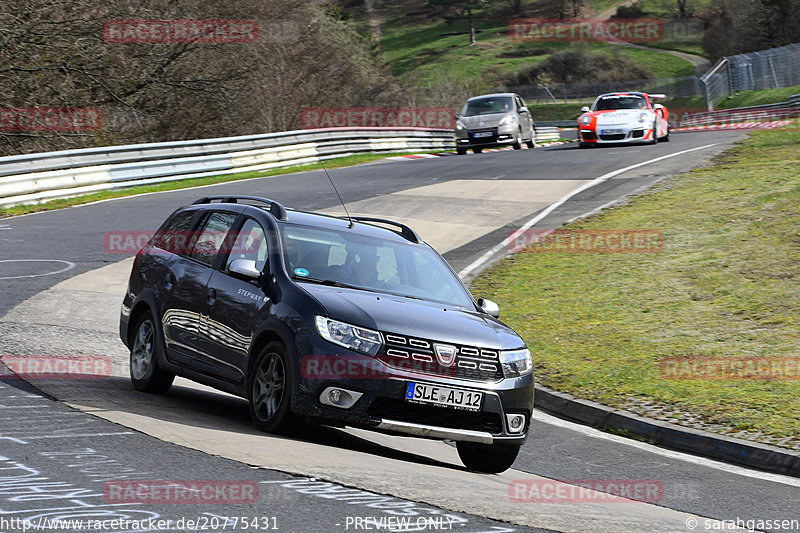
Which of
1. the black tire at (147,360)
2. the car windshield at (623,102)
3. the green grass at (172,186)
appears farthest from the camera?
the car windshield at (623,102)

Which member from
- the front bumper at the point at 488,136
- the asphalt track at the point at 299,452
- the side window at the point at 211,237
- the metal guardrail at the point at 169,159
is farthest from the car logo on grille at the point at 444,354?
the front bumper at the point at 488,136

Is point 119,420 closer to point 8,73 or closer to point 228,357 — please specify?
point 228,357

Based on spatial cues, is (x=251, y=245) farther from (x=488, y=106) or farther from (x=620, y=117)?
(x=488, y=106)

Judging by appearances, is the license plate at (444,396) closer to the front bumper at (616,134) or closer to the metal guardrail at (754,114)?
the front bumper at (616,134)

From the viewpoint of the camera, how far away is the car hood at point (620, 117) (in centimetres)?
3175

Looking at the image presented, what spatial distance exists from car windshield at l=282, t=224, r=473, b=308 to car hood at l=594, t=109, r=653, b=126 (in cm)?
2407

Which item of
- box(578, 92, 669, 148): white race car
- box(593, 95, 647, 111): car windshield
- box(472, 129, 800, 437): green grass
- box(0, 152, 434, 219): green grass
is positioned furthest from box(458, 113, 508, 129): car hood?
box(472, 129, 800, 437): green grass

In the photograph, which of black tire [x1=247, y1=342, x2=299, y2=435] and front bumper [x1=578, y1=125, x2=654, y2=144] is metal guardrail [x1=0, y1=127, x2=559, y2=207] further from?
black tire [x1=247, y1=342, x2=299, y2=435]

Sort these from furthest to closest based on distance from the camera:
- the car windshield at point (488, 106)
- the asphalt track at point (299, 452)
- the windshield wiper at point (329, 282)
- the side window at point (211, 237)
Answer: the car windshield at point (488, 106) → the side window at point (211, 237) → the windshield wiper at point (329, 282) → the asphalt track at point (299, 452)

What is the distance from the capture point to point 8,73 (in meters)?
29.0

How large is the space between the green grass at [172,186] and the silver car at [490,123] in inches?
113

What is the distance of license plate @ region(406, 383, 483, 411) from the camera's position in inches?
278

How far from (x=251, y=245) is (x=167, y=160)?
19752 mm

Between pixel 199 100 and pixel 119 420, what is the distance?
30041mm
